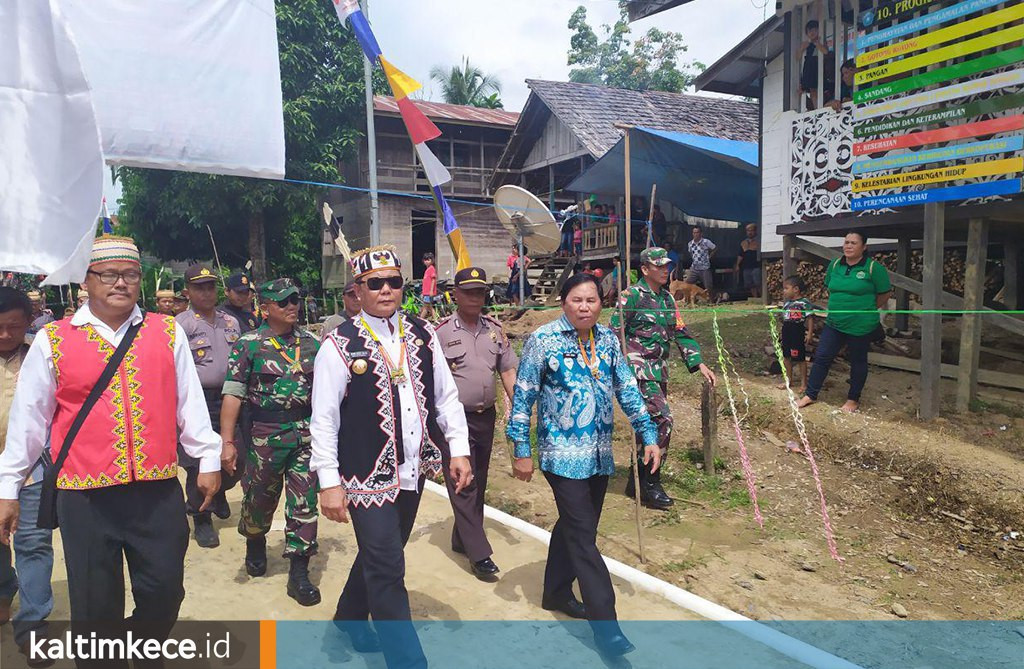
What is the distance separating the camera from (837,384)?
346 inches

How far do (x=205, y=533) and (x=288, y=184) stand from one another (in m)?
17.1

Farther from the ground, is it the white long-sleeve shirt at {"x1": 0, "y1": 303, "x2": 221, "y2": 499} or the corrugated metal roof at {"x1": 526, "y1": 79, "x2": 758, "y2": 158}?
the corrugated metal roof at {"x1": 526, "y1": 79, "x2": 758, "y2": 158}

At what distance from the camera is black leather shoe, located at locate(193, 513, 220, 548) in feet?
16.8

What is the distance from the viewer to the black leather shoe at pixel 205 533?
16.8ft

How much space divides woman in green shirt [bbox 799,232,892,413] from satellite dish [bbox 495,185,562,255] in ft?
22.6

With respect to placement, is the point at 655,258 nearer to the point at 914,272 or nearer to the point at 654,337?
the point at 654,337

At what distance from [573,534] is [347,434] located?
1266 mm

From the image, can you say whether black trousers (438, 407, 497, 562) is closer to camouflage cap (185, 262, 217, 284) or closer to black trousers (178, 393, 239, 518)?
black trousers (178, 393, 239, 518)

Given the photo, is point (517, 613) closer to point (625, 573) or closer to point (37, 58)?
point (625, 573)

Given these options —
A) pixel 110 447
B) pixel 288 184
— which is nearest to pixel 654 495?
pixel 110 447

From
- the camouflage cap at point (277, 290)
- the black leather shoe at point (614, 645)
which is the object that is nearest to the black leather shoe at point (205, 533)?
the camouflage cap at point (277, 290)

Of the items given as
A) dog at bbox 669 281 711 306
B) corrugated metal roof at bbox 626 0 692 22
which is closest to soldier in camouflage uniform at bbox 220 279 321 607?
corrugated metal roof at bbox 626 0 692 22

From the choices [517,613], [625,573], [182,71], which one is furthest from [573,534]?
[182,71]

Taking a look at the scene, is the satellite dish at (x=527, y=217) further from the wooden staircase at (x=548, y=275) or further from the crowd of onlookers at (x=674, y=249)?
the wooden staircase at (x=548, y=275)
